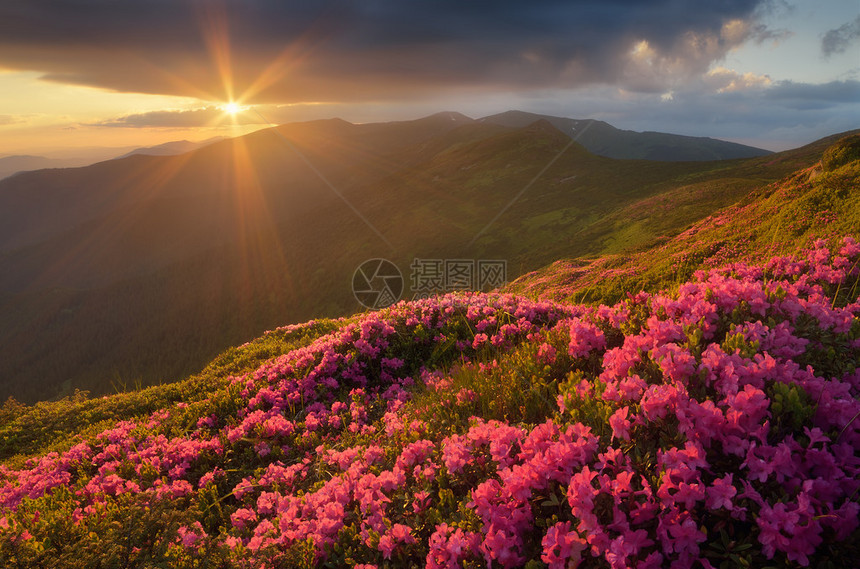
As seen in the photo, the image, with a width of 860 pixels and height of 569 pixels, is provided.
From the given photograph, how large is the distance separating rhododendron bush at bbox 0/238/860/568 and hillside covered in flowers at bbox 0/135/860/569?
20mm

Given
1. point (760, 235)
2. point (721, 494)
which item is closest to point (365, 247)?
point (760, 235)

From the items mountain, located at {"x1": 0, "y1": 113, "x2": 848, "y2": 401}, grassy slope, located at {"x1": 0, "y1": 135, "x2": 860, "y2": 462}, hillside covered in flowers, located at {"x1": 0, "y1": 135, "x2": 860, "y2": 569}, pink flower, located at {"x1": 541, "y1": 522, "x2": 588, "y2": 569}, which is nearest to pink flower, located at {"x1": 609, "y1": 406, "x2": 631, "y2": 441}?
hillside covered in flowers, located at {"x1": 0, "y1": 135, "x2": 860, "y2": 569}

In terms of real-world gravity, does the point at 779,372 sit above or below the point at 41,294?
above

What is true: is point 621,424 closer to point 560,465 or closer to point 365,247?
point 560,465

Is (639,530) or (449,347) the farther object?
(449,347)

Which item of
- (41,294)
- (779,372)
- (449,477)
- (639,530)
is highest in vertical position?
(779,372)

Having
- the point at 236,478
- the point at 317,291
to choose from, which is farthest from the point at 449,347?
the point at 317,291

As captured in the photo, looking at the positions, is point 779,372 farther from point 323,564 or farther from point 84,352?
point 84,352

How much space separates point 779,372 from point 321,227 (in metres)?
100.0

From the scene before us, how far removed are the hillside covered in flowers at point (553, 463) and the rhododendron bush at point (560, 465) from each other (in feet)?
0.07

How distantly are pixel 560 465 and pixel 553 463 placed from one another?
0.06 m

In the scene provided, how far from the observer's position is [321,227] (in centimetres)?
9844

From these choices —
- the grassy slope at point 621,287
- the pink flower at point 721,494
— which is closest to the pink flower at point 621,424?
the pink flower at point 721,494

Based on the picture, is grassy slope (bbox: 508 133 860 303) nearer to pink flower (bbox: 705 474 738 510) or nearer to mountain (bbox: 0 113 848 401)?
pink flower (bbox: 705 474 738 510)
